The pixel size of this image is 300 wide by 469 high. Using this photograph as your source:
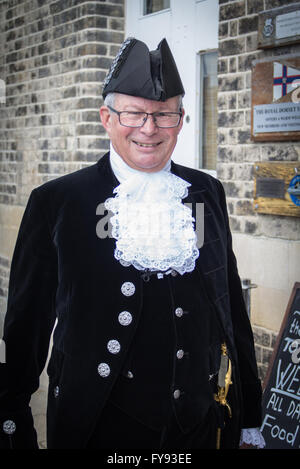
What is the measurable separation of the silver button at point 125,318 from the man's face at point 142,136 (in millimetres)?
484

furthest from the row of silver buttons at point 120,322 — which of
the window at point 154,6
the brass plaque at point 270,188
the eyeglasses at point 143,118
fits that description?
the window at point 154,6

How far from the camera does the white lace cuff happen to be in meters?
2.41

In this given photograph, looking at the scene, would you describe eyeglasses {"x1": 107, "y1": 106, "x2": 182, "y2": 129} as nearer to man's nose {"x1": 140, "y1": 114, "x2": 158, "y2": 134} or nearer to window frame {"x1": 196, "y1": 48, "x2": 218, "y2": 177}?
man's nose {"x1": 140, "y1": 114, "x2": 158, "y2": 134}

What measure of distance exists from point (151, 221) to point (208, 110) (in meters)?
2.76

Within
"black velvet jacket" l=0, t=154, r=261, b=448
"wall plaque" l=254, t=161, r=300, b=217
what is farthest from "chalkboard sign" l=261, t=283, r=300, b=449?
"black velvet jacket" l=0, t=154, r=261, b=448

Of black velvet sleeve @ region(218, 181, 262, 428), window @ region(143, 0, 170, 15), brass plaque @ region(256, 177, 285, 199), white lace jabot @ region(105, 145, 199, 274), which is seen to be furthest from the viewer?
window @ region(143, 0, 170, 15)

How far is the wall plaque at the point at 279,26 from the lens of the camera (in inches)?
146

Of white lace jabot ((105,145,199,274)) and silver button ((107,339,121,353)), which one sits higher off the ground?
white lace jabot ((105,145,199,274))

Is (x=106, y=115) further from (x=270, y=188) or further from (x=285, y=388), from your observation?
(x=285, y=388)

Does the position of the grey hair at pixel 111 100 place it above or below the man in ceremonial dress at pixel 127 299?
above

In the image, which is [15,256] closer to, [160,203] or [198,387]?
[160,203]

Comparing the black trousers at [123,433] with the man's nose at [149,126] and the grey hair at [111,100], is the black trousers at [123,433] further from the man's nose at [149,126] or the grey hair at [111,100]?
the grey hair at [111,100]

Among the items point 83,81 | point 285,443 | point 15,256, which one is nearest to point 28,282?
point 15,256
